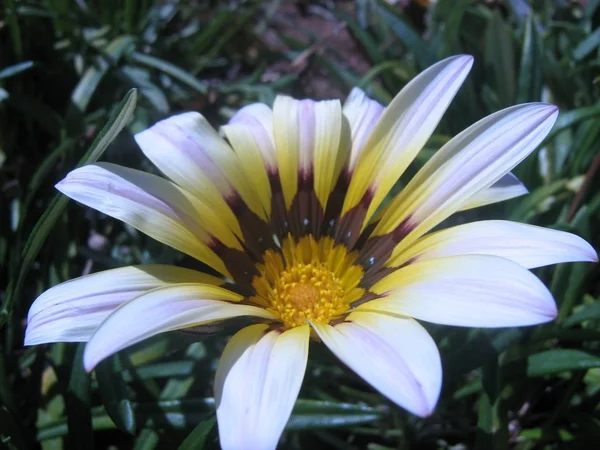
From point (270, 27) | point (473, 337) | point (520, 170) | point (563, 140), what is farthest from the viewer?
point (270, 27)

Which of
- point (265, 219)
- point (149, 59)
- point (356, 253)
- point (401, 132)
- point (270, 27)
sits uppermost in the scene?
point (270, 27)

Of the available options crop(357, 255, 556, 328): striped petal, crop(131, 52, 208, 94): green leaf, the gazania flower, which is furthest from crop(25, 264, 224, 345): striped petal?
crop(131, 52, 208, 94): green leaf

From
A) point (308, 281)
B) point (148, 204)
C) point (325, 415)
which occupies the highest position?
point (148, 204)

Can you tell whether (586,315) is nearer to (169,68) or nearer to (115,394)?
(115,394)

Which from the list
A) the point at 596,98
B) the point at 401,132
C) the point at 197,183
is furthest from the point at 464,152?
the point at 596,98

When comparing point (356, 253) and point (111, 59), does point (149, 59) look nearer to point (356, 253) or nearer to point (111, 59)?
point (111, 59)

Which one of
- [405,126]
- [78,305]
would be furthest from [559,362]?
[78,305]
